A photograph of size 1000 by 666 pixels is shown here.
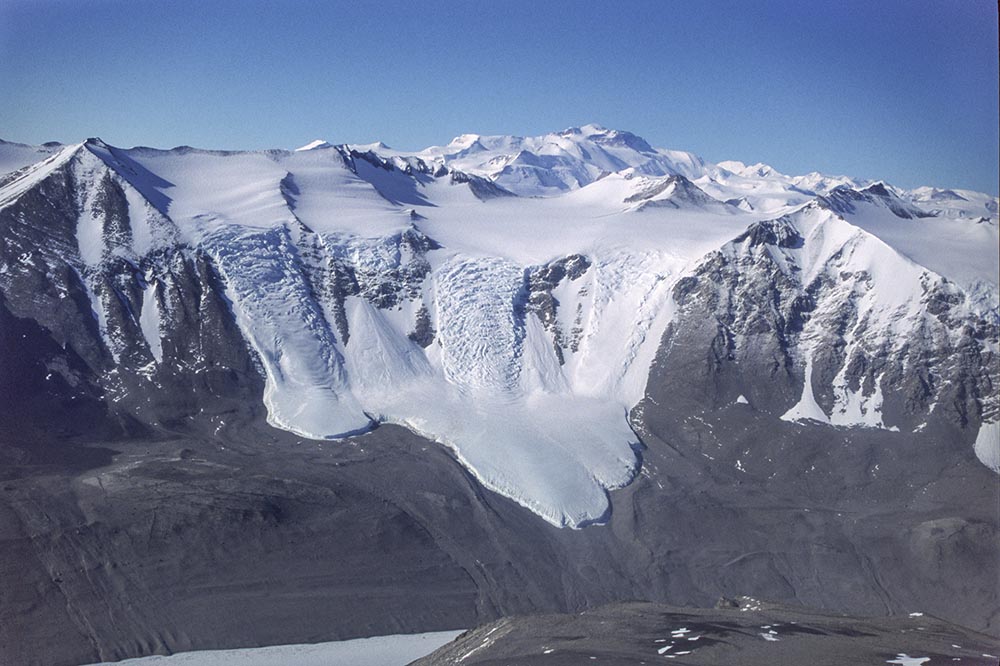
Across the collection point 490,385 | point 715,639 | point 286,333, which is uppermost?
point 286,333

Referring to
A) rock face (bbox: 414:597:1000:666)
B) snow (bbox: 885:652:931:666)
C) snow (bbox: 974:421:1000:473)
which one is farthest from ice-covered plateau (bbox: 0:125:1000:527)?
snow (bbox: 885:652:931:666)

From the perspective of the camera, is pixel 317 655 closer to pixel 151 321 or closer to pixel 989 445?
pixel 151 321

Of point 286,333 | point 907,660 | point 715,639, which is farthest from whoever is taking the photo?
point 286,333

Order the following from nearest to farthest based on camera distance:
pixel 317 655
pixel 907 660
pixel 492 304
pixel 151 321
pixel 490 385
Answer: pixel 907 660 < pixel 317 655 < pixel 151 321 < pixel 490 385 < pixel 492 304

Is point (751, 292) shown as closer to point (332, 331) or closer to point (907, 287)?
point (907, 287)

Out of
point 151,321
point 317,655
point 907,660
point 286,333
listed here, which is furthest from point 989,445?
point 151,321

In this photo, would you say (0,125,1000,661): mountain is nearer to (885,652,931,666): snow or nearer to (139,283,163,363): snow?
(139,283,163,363): snow

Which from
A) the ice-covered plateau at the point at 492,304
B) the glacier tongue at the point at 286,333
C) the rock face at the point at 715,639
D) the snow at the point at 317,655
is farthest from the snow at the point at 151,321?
the rock face at the point at 715,639

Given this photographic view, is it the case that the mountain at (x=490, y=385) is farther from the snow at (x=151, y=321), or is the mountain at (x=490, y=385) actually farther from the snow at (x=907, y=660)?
the snow at (x=907, y=660)
